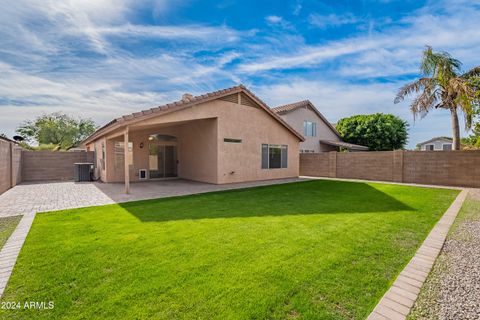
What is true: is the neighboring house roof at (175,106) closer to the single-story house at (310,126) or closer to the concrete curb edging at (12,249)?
the concrete curb edging at (12,249)

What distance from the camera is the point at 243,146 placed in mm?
13688

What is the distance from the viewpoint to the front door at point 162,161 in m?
14.6

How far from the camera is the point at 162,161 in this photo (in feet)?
49.5

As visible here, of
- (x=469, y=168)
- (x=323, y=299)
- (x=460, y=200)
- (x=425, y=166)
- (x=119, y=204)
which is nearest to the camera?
(x=323, y=299)

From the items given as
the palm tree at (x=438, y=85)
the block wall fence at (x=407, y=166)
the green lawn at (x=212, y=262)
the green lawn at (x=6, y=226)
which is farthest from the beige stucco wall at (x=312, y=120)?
the green lawn at (x=6, y=226)

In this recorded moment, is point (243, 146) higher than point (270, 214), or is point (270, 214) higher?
point (243, 146)

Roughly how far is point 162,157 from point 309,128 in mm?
16487

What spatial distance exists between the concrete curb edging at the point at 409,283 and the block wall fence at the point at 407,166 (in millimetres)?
11282

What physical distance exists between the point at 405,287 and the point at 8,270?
5.39 metres

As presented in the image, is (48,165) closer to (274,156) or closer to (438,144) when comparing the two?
(274,156)

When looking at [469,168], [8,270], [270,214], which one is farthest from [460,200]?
[8,270]

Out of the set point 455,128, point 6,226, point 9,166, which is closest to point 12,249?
point 6,226

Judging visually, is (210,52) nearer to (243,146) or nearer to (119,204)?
(243,146)

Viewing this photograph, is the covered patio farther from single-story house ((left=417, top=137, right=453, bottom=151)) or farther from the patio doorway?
single-story house ((left=417, top=137, right=453, bottom=151))
